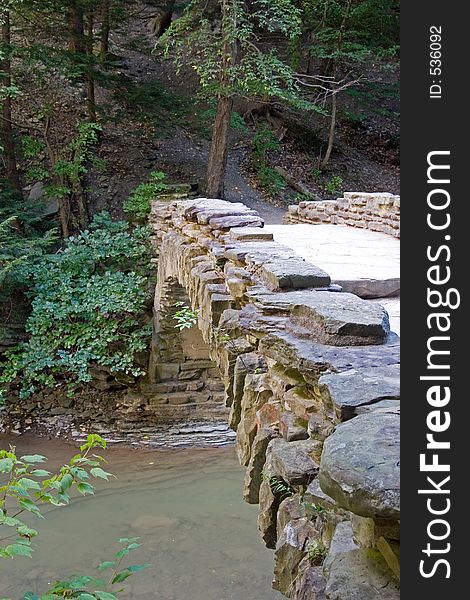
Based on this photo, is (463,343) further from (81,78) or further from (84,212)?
(81,78)

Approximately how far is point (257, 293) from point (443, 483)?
2114mm

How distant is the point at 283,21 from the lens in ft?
31.2

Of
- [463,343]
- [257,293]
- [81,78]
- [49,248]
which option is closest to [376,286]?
[257,293]

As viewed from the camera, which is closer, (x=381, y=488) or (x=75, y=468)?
(x=381, y=488)

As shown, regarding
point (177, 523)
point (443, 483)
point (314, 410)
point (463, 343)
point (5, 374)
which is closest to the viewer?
point (443, 483)

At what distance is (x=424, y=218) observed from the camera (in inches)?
60.9

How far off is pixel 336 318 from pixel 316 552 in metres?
0.97

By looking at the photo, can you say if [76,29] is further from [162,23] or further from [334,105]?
[162,23]

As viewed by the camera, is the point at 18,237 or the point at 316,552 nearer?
the point at 316,552

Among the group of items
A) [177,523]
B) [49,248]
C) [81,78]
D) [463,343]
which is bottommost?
[177,523]

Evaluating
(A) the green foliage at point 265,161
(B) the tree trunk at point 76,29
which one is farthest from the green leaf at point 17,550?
(A) the green foliage at point 265,161

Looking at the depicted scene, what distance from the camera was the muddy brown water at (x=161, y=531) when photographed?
604cm

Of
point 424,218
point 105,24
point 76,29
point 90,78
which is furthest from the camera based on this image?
point 105,24

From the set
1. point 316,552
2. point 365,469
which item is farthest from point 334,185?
point 365,469
